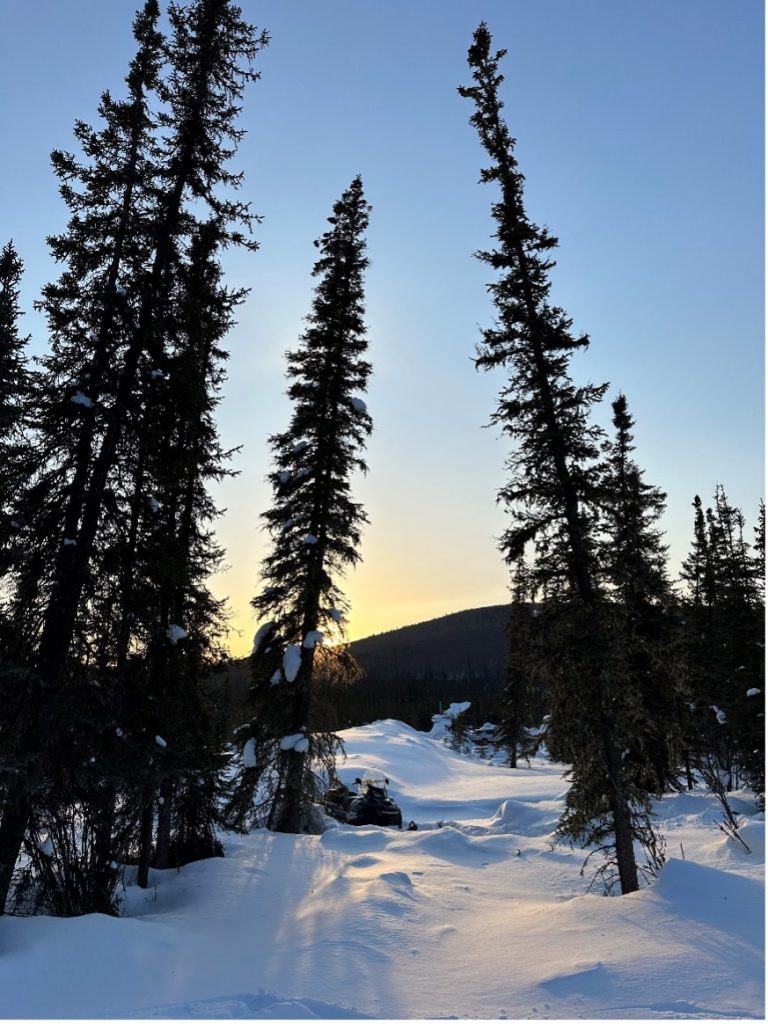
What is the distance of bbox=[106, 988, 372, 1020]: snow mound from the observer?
5.85 m

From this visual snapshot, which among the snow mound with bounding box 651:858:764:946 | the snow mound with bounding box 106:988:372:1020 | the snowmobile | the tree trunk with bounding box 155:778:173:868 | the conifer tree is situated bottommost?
the snowmobile

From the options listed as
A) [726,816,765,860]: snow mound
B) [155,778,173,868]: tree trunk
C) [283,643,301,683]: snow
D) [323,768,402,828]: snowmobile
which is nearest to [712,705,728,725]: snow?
[726,816,765,860]: snow mound

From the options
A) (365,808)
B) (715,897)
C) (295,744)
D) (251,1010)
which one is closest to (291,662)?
(295,744)

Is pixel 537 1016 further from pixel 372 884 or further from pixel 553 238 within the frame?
pixel 553 238

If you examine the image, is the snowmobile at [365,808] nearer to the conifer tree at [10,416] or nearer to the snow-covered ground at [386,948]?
the snow-covered ground at [386,948]

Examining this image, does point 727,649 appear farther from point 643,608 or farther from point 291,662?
point 291,662

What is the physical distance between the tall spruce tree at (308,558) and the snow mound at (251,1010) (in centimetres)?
1017

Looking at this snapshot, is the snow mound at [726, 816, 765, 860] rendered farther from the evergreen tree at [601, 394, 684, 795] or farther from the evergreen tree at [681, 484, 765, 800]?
the evergreen tree at [681, 484, 765, 800]

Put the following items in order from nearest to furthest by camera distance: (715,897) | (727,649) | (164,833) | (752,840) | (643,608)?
(715,897) → (164,833) → (752,840) → (643,608) → (727,649)

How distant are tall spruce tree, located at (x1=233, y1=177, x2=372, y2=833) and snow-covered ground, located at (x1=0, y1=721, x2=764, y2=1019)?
11.4 ft

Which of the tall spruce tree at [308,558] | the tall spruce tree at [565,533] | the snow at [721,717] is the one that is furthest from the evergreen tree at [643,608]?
the snow at [721,717]

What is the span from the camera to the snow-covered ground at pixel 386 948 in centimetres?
619

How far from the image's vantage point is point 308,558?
58.7 feet

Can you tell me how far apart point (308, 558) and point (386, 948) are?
A: 35.8ft
